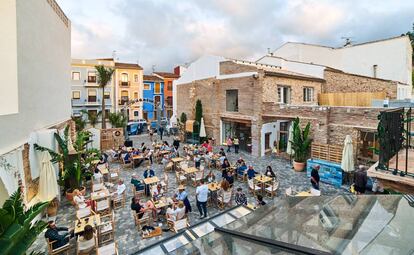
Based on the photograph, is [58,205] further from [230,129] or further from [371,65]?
[371,65]

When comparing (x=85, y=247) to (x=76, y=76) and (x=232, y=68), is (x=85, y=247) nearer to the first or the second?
(x=232, y=68)

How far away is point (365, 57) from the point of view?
28828mm

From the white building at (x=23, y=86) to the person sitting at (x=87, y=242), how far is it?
261 cm

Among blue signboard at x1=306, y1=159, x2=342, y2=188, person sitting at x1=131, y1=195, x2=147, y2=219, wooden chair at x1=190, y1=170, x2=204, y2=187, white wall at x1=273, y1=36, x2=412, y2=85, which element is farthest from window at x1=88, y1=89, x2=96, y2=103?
blue signboard at x1=306, y1=159, x2=342, y2=188

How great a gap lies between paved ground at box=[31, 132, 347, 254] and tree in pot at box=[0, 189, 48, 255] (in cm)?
415

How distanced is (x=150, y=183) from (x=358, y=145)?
13464 mm

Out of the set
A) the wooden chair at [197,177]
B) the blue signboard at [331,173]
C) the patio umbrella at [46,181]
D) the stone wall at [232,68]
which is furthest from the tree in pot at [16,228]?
the stone wall at [232,68]

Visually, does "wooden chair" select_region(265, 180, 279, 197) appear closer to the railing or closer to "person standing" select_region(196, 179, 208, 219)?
"person standing" select_region(196, 179, 208, 219)

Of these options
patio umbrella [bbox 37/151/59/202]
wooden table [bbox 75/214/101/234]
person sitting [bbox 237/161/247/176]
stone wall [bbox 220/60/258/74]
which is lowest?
wooden table [bbox 75/214/101/234]

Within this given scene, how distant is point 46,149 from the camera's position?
10078 mm

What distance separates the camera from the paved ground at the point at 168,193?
8461mm

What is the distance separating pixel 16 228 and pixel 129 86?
40703 mm

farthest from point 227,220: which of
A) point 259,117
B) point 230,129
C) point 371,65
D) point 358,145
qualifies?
point 371,65

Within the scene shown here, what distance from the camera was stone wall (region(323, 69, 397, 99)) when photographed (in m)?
23.9
